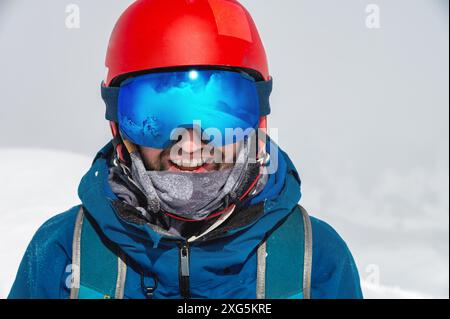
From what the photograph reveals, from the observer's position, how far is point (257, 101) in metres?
2.47

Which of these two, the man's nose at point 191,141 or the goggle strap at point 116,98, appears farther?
the goggle strap at point 116,98

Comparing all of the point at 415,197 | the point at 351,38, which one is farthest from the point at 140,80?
the point at 351,38

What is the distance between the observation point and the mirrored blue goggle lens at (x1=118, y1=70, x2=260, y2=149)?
232cm

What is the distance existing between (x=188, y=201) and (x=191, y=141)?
0.77 ft

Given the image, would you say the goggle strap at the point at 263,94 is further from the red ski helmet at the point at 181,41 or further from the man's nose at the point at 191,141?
the man's nose at the point at 191,141

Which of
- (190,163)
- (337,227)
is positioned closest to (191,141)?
(190,163)

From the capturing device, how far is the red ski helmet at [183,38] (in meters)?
2.37

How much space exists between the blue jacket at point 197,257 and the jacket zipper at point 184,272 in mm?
20

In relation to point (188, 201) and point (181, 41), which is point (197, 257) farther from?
point (181, 41)

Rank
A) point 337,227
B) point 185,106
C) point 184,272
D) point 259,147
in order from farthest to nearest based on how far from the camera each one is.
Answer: point 337,227 → point 259,147 → point 185,106 → point 184,272

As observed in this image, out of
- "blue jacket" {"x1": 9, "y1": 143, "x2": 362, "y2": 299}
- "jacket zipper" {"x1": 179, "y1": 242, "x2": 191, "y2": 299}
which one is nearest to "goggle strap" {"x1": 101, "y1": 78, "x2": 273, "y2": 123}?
"blue jacket" {"x1": 9, "y1": 143, "x2": 362, "y2": 299}

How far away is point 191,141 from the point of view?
7.70 feet

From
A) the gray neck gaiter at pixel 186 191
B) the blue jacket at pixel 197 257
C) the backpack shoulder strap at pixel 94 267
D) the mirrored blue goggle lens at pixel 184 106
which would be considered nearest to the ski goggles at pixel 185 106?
the mirrored blue goggle lens at pixel 184 106
